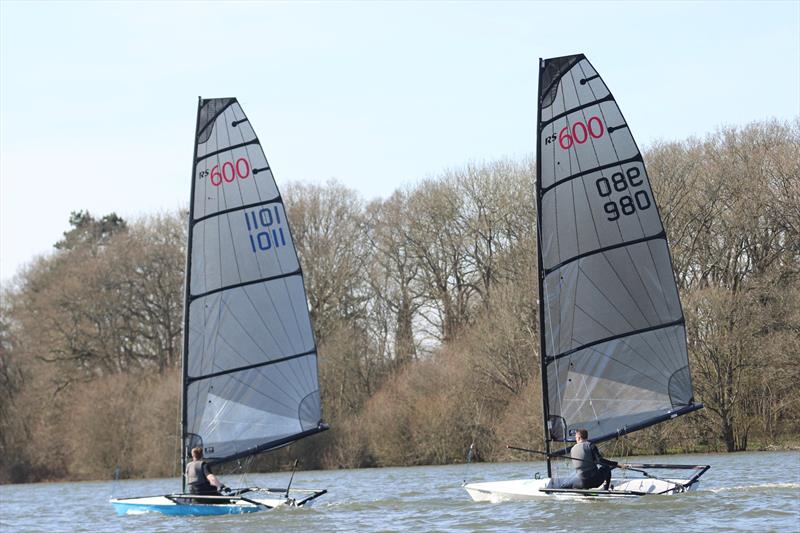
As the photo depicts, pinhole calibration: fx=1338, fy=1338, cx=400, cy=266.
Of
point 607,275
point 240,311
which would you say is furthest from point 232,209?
point 607,275

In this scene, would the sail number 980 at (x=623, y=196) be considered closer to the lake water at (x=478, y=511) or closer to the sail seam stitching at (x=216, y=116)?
the lake water at (x=478, y=511)

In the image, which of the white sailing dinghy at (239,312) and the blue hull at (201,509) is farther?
the white sailing dinghy at (239,312)

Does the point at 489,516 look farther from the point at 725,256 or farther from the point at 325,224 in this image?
the point at 325,224

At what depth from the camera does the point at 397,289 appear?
4994 cm

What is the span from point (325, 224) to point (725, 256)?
16.3m

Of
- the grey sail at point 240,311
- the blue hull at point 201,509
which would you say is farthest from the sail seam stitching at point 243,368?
the blue hull at point 201,509

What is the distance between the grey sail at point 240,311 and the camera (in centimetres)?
2192

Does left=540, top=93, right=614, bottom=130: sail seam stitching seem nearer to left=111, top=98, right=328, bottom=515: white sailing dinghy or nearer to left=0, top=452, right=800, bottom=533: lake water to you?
left=111, top=98, right=328, bottom=515: white sailing dinghy

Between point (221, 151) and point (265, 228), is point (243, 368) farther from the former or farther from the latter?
point (221, 151)

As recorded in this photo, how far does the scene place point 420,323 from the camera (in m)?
50.0

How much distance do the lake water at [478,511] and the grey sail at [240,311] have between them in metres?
1.56

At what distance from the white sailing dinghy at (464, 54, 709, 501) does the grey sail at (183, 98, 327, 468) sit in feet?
13.4

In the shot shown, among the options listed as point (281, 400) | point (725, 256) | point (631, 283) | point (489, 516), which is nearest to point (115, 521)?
point (281, 400)

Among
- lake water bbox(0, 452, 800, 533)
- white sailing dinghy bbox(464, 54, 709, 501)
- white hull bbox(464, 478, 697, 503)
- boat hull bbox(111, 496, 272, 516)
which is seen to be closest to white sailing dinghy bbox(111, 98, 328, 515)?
boat hull bbox(111, 496, 272, 516)
